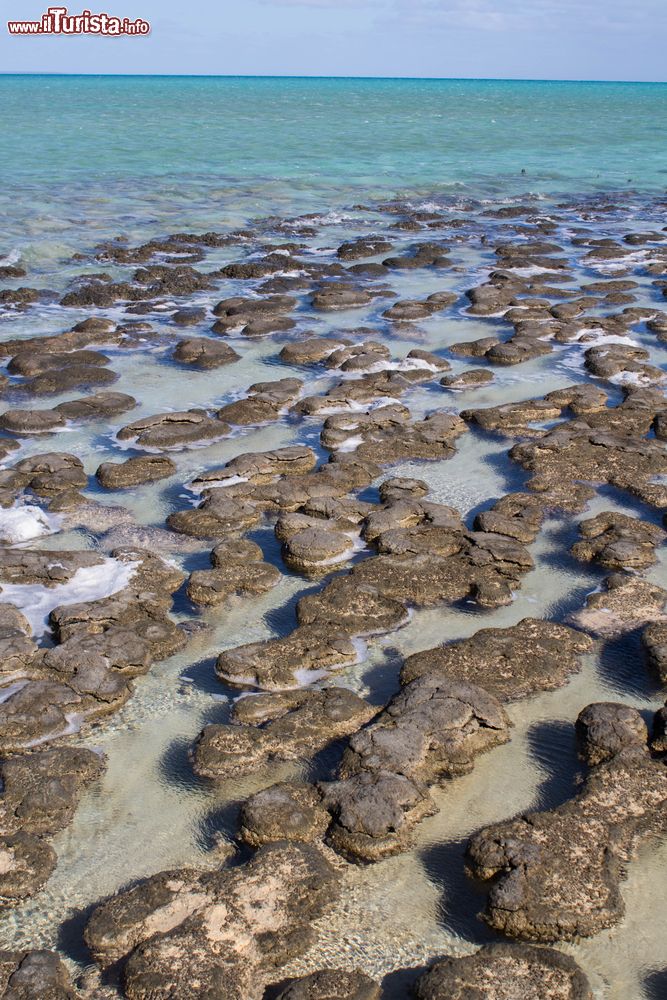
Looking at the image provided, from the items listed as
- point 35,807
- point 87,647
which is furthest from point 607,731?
point 87,647

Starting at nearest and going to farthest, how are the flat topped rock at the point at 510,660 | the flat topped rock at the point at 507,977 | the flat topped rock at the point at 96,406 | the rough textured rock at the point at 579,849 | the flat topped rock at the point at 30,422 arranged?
the flat topped rock at the point at 507,977
the rough textured rock at the point at 579,849
the flat topped rock at the point at 510,660
the flat topped rock at the point at 30,422
the flat topped rock at the point at 96,406

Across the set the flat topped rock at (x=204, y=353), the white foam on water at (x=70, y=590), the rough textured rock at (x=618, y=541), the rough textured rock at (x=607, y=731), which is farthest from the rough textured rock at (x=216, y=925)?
the flat topped rock at (x=204, y=353)

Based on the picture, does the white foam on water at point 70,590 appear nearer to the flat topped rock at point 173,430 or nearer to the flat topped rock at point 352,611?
the flat topped rock at point 352,611

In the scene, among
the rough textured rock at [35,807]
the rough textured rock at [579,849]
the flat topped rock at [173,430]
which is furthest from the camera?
the flat topped rock at [173,430]

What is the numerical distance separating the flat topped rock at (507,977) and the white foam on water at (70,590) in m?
3.07

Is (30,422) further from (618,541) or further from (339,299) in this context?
(339,299)

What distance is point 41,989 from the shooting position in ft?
10.5

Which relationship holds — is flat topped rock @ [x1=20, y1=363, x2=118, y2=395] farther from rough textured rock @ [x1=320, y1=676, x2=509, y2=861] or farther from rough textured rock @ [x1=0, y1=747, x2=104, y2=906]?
rough textured rock @ [x1=320, y1=676, x2=509, y2=861]

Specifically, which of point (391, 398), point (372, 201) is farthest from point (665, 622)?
point (372, 201)

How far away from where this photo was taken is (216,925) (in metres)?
3.42

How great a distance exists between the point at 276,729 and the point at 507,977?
5.29ft

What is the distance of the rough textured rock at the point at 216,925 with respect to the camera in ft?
10.6

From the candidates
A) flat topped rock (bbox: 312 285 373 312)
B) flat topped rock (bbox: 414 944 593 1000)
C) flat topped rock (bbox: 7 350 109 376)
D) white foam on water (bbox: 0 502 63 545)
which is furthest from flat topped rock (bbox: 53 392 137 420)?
flat topped rock (bbox: 414 944 593 1000)

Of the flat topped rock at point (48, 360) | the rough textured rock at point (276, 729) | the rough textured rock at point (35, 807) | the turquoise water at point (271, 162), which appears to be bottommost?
the rough textured rock at point (35, 807)
